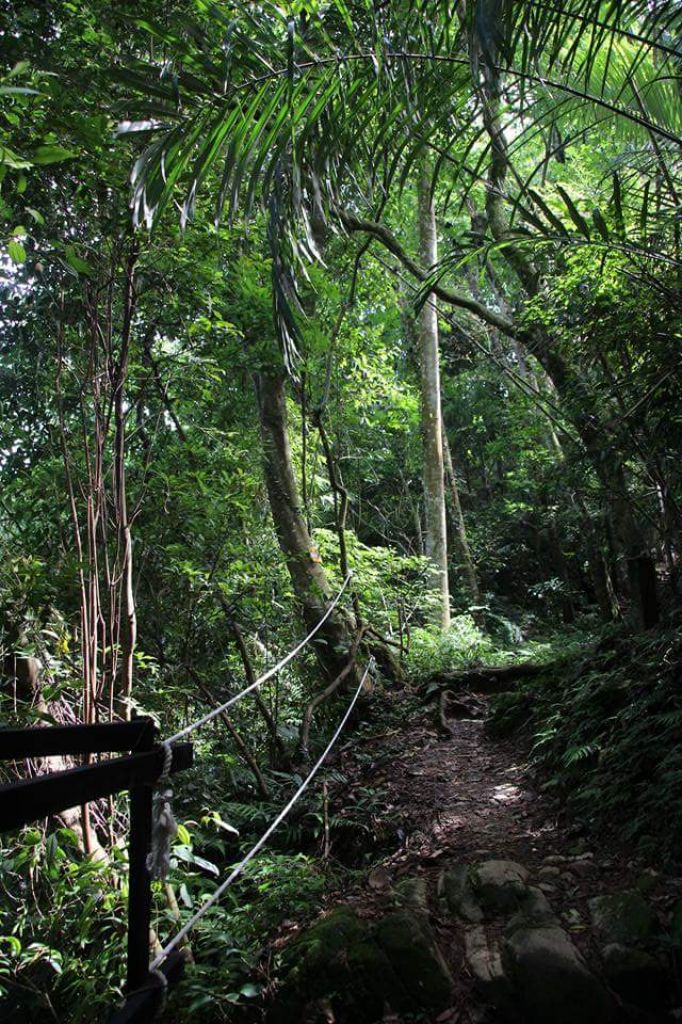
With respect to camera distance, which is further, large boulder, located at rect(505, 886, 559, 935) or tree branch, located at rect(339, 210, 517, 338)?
tree branch, located at rect(339, 210, 517, 338)

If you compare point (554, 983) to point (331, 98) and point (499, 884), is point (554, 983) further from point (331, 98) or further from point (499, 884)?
point (331, 98)

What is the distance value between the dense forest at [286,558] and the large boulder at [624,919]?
0.4 inches

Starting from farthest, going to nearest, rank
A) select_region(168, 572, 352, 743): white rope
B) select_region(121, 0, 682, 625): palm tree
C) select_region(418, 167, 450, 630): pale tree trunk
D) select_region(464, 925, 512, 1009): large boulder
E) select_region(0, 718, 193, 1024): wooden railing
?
select_region(418, 167, 450, 630): pale tree trunk
select_region(121, 0, 682, 625): palm tree
select_region(464, 925, 512, 1009): large boulder
select_region(168, 572, 352, 743): white rope
select_region(0, 718, 193, 1024): wooden railing

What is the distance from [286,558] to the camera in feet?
17.4

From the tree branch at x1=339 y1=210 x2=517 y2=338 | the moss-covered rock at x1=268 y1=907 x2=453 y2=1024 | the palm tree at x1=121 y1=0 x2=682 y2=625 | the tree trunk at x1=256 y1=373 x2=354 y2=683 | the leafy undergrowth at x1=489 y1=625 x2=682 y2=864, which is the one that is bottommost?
the moss-covered rock at x1=268 y1=907 x2=453 y2=1024

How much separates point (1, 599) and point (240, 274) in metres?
2.75

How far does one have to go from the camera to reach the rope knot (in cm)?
154

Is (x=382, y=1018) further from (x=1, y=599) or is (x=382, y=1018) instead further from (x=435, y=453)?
(x=435, y=453)

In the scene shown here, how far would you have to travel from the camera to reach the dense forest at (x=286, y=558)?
7.68 ft

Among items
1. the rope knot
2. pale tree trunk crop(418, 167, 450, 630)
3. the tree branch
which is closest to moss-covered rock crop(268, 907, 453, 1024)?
the rope knot

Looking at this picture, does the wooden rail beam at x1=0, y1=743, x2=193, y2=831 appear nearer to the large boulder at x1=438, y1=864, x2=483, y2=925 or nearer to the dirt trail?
the dirt trail

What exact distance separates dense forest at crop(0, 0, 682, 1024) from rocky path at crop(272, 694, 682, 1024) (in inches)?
0.5

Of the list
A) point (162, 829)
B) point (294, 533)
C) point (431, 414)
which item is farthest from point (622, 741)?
point (431, 414)

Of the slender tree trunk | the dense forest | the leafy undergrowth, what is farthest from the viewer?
the slender tree trunk
